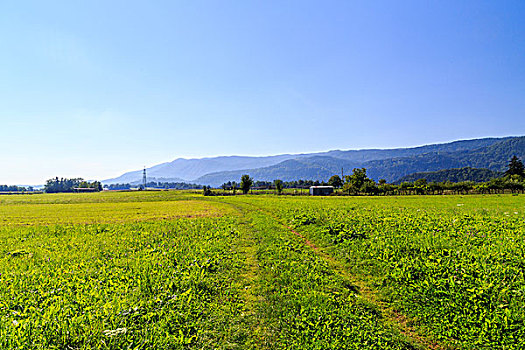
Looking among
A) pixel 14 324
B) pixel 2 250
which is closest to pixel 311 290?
pixel 14 324

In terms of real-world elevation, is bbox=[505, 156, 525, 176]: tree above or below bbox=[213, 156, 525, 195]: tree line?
above

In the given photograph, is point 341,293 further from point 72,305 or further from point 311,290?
point 72,305

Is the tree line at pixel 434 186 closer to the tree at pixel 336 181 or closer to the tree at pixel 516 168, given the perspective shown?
the tree at pixel 516 168

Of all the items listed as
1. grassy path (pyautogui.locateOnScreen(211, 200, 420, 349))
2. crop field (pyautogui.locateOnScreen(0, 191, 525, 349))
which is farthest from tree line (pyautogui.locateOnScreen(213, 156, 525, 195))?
grassy path (pyautogui.locateOnScreen(211, 200, 420, 349))

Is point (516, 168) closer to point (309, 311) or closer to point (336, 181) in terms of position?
point (336, 181)

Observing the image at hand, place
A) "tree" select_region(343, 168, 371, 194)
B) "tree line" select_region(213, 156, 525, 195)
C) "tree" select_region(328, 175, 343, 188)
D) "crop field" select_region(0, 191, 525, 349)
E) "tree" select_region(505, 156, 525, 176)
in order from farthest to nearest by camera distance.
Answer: "tree" select_region(328, 175, 343, 188)
"tree" select_region(505, 156, 525, 176)
"tree" select_region(343, 168, 371, 194)
"tree line" select_region(213, 156, 525, 195)
"crop field" select_region(0, 191, 525, 349)

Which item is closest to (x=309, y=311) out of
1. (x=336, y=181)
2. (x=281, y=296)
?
(x=281, y=296)

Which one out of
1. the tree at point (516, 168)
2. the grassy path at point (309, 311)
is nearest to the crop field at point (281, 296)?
the grassy path at point (309, 311)

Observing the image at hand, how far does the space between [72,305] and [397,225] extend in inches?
685

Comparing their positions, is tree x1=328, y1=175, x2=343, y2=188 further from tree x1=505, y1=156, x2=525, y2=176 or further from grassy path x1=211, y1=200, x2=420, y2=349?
grassy path x1=211, y1=200, x2=420, y2=349

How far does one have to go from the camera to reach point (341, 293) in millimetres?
9000

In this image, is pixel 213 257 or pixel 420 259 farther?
pixel 213 257

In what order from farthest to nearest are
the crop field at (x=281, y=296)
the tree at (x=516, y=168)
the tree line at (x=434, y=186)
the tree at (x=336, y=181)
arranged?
the tree at (x=336, y=181), the tree at (x=516, y=168), the tree line at (x=434, y=186), the crop field at (x=281, y=296)

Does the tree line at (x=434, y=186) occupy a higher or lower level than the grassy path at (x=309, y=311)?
lower
